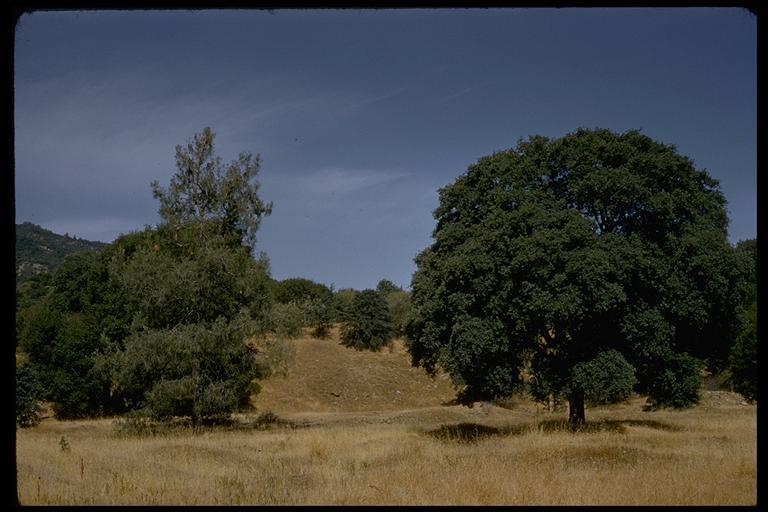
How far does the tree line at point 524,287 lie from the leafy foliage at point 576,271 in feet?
0.18

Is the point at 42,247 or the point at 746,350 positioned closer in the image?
the point at 746,350

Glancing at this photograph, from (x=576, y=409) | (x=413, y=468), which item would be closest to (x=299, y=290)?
(x=576, y=409)

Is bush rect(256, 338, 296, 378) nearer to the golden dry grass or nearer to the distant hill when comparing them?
the golden dry grass

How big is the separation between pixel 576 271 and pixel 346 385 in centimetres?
3371

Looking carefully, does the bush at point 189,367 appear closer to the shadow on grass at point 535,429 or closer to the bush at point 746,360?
the shadow on grass at point 535,429

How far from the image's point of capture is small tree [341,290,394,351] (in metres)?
56.9

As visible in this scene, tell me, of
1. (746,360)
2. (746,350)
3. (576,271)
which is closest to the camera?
(746,360)

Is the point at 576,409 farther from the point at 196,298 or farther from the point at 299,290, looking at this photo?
the point at 299,290

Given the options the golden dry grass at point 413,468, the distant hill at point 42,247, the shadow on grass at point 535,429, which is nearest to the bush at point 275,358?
the golden dry grass at point 413,468

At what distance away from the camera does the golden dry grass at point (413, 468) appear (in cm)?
832

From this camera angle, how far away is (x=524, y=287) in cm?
1638

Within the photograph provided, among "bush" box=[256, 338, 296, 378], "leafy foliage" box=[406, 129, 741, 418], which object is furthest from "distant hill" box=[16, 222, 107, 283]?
"leafy foliage" box=[406, 129, 741, 418]

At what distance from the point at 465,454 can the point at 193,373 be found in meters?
12.0

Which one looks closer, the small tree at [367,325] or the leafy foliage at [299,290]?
the small tree at [367,325]
